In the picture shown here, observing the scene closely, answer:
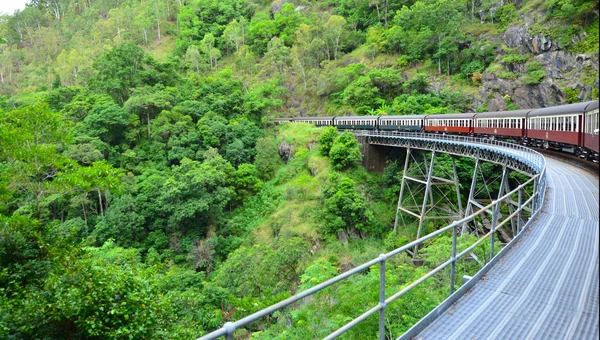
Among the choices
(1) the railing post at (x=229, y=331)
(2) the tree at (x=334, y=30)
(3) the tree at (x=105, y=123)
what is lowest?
(1) the railing post at (x=229, y=331)

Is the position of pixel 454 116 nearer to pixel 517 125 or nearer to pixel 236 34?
pixel 517 125

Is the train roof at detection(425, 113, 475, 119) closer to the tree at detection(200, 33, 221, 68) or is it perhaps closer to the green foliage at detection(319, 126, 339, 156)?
the green foliage at detection(319, 126, 339, 156)

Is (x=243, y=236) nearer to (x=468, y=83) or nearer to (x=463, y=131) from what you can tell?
(x=463, y=131)

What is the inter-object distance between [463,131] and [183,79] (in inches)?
1074

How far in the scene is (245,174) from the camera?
26.2 metres

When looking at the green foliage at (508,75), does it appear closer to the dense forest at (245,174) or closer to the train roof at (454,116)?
the dense forest at (245,174)

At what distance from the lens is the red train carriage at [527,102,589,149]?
11.5 metres

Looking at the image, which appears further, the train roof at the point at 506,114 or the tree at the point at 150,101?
the tree at the point at 150,101

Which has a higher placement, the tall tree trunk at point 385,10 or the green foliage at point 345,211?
the tall tree trunk at point 385,10

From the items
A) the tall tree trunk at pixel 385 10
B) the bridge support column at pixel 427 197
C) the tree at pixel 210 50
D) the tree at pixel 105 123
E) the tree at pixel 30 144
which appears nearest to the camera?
the tree at pixel 30 144

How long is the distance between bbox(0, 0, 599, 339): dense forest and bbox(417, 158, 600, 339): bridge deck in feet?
4.59

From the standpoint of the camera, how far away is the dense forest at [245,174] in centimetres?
668

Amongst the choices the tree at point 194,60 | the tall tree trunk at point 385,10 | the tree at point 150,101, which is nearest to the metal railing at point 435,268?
the tree at point 150,101

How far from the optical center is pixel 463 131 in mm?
21578
